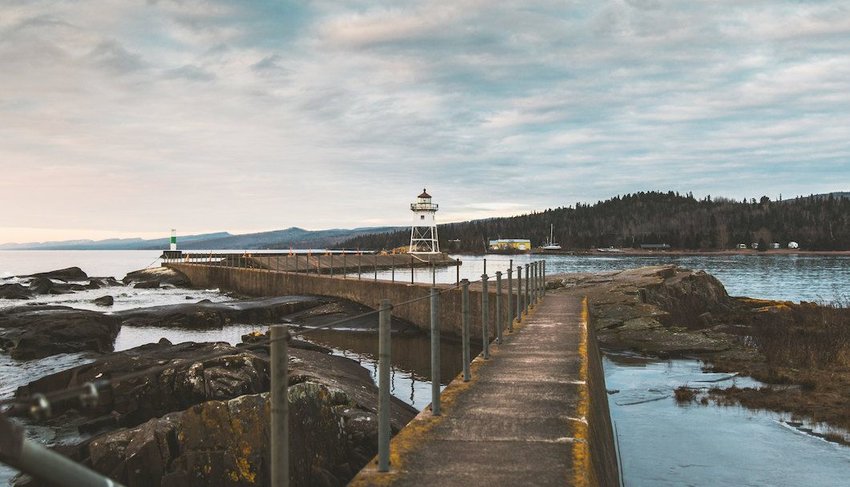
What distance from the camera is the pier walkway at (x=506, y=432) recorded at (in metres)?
4.92

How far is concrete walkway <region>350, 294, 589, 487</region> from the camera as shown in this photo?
194 inches

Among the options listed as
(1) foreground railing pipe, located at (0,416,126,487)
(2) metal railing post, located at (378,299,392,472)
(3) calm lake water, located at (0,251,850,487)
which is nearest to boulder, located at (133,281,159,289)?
(3) calm lake water, located at (0,251,850,487)

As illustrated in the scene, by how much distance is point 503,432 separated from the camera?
5.99 meters

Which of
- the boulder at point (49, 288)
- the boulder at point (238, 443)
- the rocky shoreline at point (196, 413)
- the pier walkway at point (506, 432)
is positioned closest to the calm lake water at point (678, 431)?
the rocky shoreline at point (196, 413)

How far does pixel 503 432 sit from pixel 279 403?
3084 millimetres

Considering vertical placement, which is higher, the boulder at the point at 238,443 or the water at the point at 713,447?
the boulder at the point at 238,443

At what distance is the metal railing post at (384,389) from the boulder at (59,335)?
1777cm

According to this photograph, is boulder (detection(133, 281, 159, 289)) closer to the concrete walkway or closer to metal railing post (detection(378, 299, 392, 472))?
the concrete walkway

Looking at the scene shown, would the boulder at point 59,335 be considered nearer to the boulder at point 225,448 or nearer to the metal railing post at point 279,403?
the boulder at point 225,448

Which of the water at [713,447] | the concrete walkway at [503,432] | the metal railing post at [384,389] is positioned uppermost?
the metal railing post at [384,389]

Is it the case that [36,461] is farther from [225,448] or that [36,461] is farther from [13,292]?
[13,292]

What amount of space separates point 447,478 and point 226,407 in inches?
150

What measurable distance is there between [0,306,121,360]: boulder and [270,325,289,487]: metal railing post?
737 inches

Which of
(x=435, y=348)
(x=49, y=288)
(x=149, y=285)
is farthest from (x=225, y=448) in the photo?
(x=49, y=288)
